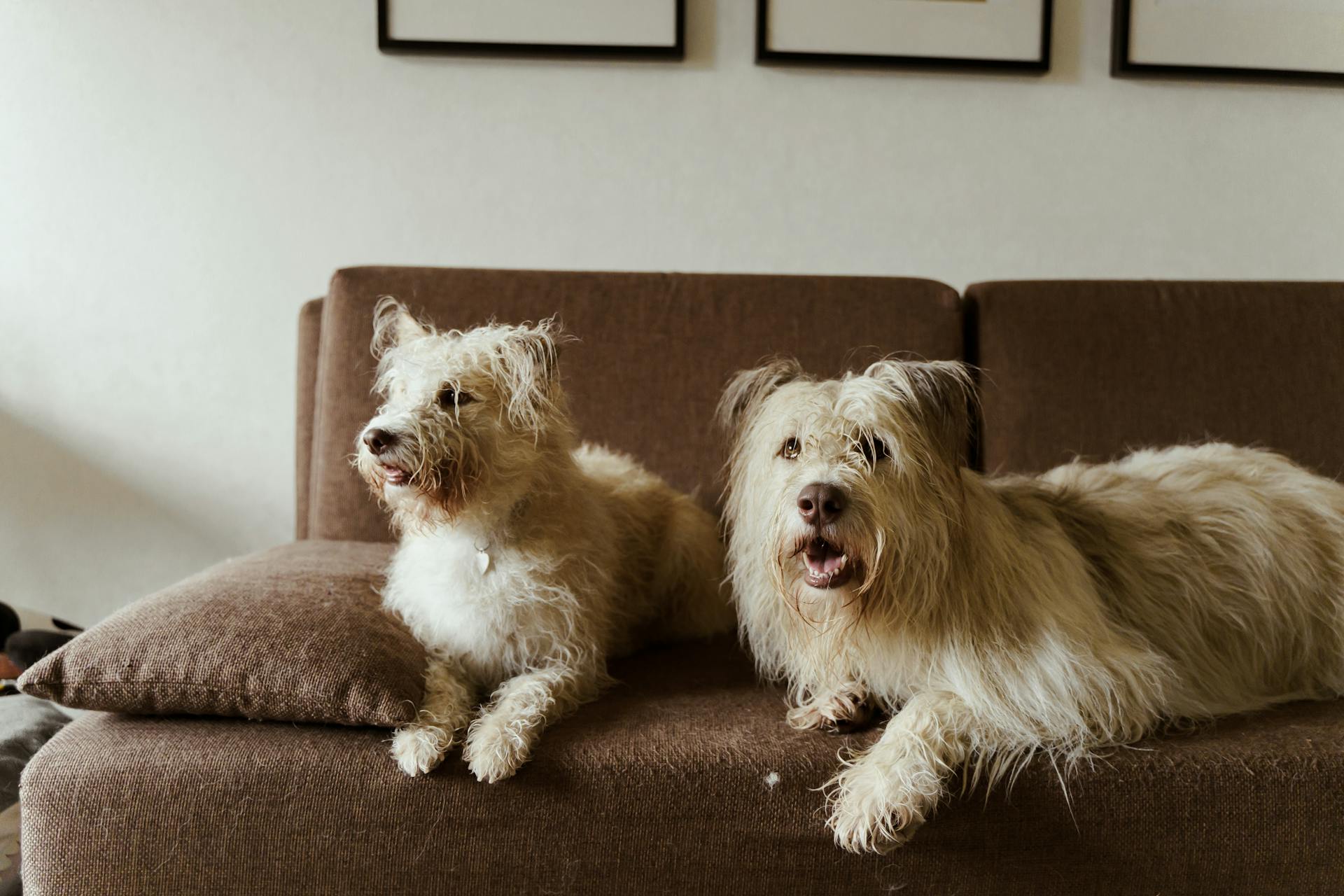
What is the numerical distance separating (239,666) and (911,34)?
2.60 metres

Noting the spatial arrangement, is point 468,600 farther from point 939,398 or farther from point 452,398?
point 939,398

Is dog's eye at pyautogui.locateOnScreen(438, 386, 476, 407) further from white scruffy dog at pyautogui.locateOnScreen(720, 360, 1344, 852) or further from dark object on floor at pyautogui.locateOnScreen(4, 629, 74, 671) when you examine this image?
dark object on floor at pyautogui.locateOnScreen(4, 629, 74, 671)

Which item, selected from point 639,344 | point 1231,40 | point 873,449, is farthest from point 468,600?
point 1231,40

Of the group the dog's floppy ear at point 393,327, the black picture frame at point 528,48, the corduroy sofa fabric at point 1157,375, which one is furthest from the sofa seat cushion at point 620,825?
the black picture frame at point 528,48

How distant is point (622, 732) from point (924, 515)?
644 mm

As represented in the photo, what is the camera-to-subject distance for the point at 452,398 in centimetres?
177

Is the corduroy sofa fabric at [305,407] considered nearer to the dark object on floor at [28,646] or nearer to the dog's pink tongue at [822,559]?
the dark object on floor at [28,646]

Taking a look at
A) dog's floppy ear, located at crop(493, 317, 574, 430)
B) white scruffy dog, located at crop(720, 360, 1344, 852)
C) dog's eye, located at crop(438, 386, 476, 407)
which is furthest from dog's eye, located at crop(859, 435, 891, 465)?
dog's eye, located at crop(438, 386, 476, 407)

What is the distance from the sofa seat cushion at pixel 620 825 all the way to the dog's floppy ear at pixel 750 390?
64cm

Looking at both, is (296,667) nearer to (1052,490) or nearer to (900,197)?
(1052,490)

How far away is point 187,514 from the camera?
313 centimetres

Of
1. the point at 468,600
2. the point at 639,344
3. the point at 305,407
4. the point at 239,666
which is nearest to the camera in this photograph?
the point at 239,666

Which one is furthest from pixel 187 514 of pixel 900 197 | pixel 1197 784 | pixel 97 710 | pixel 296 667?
pixel 1197 784

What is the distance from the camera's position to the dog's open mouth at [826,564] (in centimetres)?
160
